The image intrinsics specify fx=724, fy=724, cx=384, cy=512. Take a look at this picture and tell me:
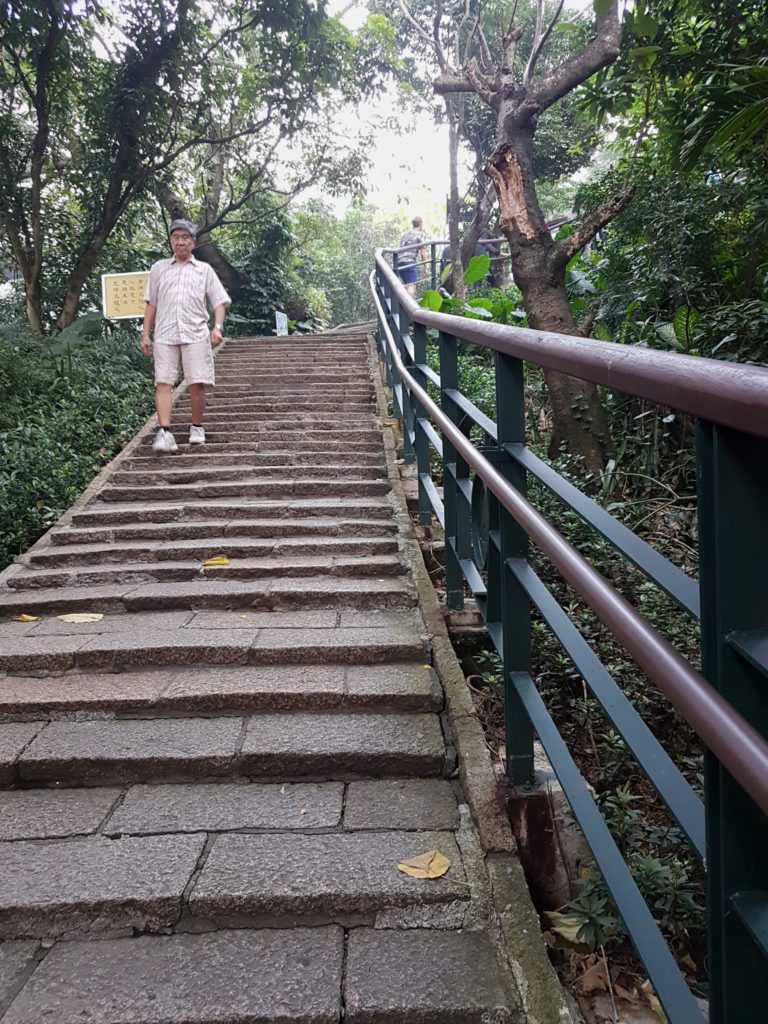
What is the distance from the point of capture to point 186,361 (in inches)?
201

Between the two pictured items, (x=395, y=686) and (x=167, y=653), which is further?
(x=167, y=653)

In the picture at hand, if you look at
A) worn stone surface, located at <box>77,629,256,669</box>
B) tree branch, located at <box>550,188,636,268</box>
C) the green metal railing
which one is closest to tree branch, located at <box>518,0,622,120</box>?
tree branch, located at <box>550,188,636,268</box>

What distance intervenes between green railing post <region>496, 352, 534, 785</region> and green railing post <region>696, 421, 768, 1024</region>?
0.82 metres

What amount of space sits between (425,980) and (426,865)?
11.1 inches

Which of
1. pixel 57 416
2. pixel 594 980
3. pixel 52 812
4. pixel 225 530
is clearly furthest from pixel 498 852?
pixel 57 416

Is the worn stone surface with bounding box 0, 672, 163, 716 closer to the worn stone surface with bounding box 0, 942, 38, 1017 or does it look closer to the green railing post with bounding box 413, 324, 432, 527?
the worn stone surface with bounding box 0, 942, 38, 1017

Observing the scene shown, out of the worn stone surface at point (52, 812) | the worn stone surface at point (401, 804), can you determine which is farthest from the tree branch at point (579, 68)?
the worn stone surface at point (52, 812)

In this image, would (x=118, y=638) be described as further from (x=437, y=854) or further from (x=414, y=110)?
(x=414, y=110)

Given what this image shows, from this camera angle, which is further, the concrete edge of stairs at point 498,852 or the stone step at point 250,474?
the stone step at point 250,474

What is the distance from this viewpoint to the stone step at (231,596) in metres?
2.99

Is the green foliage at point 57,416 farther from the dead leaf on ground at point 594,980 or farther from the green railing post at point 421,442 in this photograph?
the dead leaf on ground at point 594,980

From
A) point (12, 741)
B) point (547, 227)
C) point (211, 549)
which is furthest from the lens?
point (547, 227)

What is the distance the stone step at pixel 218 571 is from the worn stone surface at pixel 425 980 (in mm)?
1855

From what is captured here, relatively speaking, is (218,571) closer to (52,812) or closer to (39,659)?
(39,659)
